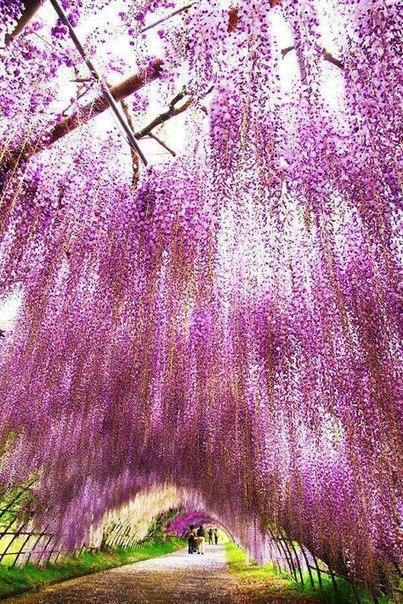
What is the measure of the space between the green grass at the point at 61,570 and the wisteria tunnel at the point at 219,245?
300 centimetres

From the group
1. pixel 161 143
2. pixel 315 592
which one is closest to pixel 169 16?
pixel 161 143

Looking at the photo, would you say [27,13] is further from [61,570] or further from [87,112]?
[61,570]

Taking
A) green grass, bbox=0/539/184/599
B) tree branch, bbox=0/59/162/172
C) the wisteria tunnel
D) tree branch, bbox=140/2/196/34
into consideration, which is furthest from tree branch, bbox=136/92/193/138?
green grass, bbox=0/539/184/599

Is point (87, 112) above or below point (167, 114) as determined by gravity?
below

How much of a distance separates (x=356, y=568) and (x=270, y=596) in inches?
145

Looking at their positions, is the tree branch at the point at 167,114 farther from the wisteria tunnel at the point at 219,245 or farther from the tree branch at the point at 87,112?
the tree branch at the point at 87,112

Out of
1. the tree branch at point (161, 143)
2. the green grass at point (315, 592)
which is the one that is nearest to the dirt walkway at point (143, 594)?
the green grass at point (315, 592)

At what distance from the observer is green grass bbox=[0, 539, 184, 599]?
10.6 metres

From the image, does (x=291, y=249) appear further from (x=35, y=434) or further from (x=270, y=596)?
(x=270, y=596)

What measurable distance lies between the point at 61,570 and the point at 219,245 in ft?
43.8

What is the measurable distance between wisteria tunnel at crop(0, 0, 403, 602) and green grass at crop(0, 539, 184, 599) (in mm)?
2998

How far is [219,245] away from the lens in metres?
5.98

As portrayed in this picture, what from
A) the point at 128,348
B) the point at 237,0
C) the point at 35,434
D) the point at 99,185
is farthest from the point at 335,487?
the point at 237,0

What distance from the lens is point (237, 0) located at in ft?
11.8
